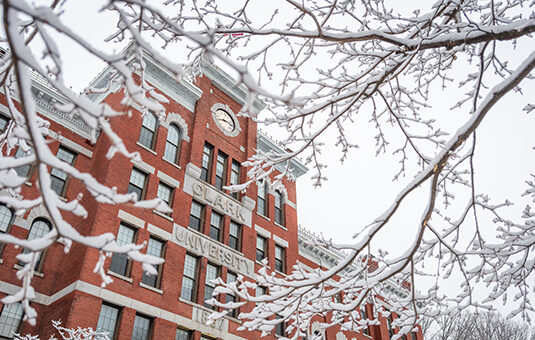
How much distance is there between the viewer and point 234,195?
69.6ft

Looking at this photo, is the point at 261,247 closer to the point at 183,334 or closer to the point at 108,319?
the point at 183,334

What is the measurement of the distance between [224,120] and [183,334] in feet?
38.0

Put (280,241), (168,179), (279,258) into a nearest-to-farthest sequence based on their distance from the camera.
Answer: (168,179)
(279,258)
(280,241)

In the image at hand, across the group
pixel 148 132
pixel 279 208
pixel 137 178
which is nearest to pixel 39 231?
pixel 137 178

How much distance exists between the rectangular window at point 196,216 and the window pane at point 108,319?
16.9ft

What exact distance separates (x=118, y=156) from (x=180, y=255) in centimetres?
479

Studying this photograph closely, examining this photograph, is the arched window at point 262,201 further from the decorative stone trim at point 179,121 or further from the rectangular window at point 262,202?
the decorative stone trim at point 179,121

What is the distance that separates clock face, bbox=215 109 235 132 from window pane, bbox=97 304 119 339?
449 inches

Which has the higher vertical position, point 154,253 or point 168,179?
point 168,179

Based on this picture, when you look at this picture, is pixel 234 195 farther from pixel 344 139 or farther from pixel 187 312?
pixel 344 139

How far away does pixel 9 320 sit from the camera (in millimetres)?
12734

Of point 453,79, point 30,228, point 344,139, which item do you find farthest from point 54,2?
point 30,228

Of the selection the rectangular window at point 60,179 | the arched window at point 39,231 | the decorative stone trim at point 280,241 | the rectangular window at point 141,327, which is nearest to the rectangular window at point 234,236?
the decorative stone trim at point 280,241

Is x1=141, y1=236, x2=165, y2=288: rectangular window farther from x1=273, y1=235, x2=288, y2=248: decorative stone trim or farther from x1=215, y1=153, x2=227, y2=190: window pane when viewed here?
x1=273, y1=235, x2=288, y2=248: decorative stone trim
